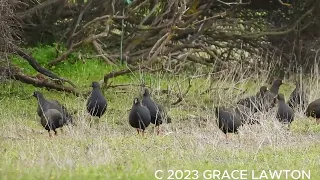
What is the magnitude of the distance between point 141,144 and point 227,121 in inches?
60.7

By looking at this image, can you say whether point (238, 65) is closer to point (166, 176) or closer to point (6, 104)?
point (6, 104)

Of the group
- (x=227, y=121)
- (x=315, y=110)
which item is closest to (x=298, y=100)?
(x=315, y=110)

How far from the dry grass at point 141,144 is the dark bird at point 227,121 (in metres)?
0.16

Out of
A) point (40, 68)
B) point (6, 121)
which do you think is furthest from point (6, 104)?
point (6, 121)

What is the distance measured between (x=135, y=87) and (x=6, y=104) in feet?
9.18

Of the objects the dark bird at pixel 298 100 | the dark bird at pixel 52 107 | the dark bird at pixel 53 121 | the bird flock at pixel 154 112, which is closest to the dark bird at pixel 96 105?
the bird flock at pixel 154 112

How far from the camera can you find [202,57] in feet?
70.9

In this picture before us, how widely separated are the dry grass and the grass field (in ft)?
0.04

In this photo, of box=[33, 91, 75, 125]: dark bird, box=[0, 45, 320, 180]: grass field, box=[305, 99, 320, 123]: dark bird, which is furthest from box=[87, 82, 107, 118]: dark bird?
box=[305, 99, 320, 123]: dark bird

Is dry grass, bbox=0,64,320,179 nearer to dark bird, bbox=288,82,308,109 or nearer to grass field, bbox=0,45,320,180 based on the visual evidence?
grass field, bbox=0,45,320,180

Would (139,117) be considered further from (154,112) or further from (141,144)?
(141,144)

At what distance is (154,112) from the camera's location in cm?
1385

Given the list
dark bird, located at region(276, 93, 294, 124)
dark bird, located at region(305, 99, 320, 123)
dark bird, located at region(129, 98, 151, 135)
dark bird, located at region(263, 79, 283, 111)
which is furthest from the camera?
dark bird, located at region(263, 79, 283, 111)

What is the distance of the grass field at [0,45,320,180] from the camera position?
9773 mm
